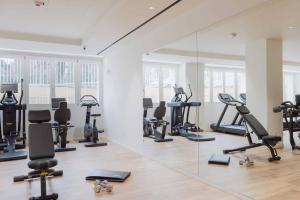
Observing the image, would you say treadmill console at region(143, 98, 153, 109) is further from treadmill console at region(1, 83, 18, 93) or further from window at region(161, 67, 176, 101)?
treadmill console at region(1, 83, 18, 93)

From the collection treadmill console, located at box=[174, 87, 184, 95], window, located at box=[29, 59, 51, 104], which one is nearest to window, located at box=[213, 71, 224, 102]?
treadmill console, located at box=[174, 87, 184, 95]

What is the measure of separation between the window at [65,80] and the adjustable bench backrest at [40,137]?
387cm

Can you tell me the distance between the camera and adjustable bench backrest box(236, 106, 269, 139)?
3827 mm

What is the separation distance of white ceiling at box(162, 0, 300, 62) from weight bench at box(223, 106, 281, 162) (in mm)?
926

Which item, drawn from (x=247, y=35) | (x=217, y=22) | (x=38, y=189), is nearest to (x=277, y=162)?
(x=247, y=35)

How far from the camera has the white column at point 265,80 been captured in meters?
3.64

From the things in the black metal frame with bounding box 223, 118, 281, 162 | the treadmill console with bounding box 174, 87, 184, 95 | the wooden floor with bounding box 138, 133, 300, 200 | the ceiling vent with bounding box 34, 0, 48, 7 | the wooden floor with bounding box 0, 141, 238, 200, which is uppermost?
the ceiling vent with bounding box 34, 0, 48, 7

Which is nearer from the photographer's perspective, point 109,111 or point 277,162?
point 277,162

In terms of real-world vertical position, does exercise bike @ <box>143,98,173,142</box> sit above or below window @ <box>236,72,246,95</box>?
below

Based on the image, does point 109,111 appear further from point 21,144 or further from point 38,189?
point 38,189

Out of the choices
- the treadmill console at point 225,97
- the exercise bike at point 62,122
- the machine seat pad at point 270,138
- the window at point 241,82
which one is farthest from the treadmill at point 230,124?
the exercise bike at point 62,122

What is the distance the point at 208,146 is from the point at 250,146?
64 cm

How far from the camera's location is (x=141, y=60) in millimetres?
5215

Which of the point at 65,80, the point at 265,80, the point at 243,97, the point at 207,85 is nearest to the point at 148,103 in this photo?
the point at 207,85
